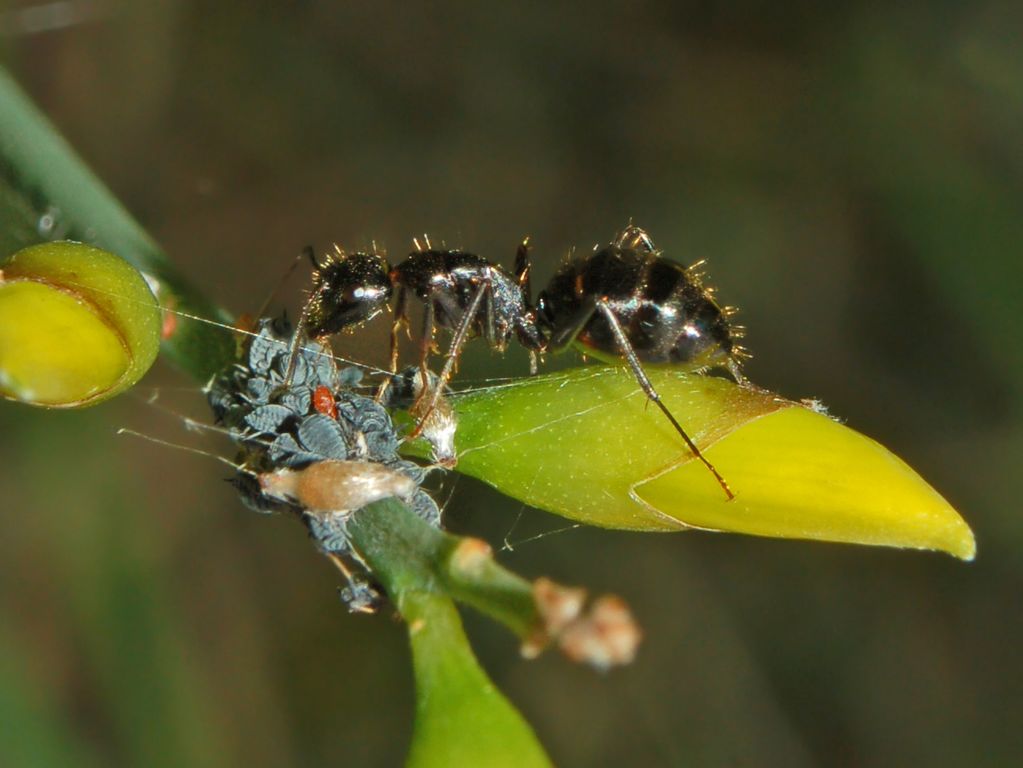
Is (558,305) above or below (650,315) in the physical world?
below

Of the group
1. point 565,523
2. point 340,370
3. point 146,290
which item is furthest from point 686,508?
point 565,523

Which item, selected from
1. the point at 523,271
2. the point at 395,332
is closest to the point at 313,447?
the point at 395,332

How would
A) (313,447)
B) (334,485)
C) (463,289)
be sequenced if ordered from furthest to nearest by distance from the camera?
(463,289) → (313,447) → (334,485)

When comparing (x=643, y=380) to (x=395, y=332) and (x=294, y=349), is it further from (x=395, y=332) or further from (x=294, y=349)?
(x=395, y=332)

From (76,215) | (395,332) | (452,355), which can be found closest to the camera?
(76,215)

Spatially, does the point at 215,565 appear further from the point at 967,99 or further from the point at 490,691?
the point at 967,99

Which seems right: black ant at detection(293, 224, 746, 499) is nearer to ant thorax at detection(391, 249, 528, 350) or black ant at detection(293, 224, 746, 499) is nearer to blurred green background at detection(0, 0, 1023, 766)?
ant thorax at detection(391, 249, 528, 350)
